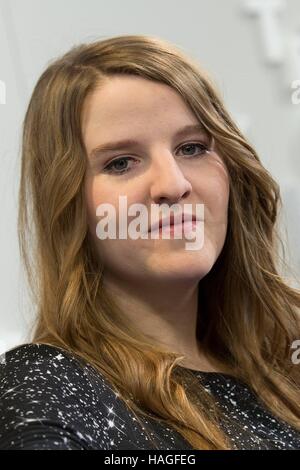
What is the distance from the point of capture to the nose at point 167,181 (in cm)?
96

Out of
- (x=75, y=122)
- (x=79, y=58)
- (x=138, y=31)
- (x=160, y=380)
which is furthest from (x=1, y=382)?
(x=138, y=31)

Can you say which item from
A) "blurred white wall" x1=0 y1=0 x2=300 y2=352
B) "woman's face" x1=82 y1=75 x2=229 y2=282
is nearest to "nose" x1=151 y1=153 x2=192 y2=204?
"woman's face" x1=82 y1=75 x2=229 y2=282

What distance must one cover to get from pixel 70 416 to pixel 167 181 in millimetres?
→ 302

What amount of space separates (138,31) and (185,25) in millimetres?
86

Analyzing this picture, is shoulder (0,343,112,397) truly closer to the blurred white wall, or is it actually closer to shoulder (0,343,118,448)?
shoulder (0,343,118,448)

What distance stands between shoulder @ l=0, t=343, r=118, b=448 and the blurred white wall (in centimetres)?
46

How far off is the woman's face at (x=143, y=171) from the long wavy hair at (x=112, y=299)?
0.05 ft

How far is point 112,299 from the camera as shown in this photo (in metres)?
1.01

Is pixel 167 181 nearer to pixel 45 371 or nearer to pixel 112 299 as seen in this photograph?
pixel 112 299

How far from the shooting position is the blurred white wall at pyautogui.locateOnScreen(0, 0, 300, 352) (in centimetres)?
138

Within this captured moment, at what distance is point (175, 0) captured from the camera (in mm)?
1463

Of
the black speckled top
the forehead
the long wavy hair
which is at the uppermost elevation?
the forehead

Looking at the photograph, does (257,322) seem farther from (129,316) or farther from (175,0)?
(175,0)

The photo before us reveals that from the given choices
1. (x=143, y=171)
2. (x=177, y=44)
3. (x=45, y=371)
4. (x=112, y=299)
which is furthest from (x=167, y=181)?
(x=177, y=44)
